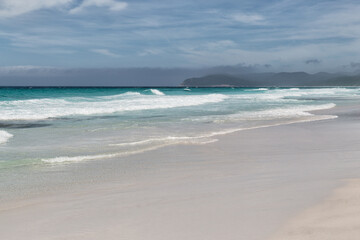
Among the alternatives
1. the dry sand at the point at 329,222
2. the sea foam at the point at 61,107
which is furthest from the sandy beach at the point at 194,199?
the sea foam at the point at 61,107

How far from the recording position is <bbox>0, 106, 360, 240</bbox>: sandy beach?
10.8 ft

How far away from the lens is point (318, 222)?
11.1 ft

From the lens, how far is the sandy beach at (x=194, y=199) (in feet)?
10.8

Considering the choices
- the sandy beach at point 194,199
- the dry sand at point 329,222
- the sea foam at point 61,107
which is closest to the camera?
the dry sand at point 329,222

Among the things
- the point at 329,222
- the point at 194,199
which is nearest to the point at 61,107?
the point at 194,199

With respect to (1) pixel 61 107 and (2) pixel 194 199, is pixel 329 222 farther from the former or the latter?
(1) pixel 61 107

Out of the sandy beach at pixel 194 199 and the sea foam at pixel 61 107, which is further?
the sea foam at pixel 61 107

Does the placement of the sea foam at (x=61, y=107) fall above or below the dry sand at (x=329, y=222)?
above

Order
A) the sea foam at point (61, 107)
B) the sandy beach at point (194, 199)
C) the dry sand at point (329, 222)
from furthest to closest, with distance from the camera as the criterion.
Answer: the sea foam at point (61, 107), the sandy beach at point (194, 199), the dry sand at point (329, 222)

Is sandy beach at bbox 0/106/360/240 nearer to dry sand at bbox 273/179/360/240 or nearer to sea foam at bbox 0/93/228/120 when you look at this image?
dry sand at bbox 273/179/360/240

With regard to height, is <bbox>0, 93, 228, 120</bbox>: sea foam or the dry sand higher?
<bbox>0, 93, 228, 120</bbox>: sea foam

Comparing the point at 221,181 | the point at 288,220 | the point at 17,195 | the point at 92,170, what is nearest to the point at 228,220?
the point at 288,220

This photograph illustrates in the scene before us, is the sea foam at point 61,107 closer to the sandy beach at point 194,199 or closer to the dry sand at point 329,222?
the sandy beach at point 194,199

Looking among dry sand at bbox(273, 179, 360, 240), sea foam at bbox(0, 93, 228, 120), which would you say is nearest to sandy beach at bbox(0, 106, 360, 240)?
dry sand at bbox(273, 179, 360, 240)
